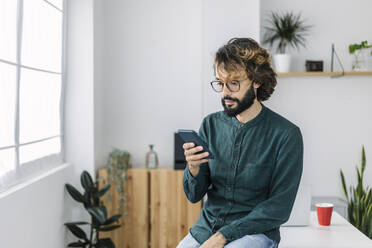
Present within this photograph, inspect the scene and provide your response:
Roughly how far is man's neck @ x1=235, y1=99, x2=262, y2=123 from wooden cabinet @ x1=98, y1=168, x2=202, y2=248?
1.60 meters

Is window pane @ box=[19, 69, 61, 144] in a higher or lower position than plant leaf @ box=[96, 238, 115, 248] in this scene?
higher

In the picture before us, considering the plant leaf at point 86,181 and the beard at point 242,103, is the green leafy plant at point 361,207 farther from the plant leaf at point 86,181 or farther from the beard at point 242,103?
the plant leaf at point 86,181

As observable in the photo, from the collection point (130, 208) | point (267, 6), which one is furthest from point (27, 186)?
point (267, 6)

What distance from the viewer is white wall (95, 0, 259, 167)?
384 centimetres

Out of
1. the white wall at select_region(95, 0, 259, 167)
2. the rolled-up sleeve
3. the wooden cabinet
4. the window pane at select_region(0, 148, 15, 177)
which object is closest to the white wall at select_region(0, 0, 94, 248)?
the wooden cabinet

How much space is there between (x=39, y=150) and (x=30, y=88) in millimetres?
456

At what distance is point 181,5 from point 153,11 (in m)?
0.27

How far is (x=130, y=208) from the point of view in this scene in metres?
3.57

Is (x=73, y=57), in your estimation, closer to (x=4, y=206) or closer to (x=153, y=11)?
(x=153, y=11)

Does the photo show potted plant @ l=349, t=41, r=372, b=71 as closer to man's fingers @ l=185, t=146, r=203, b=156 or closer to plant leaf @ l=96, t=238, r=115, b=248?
man's fingers @ l=185, t=146, r=203, b=156

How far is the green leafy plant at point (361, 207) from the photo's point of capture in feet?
11.2

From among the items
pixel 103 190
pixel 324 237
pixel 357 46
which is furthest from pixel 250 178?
pixel 357 46

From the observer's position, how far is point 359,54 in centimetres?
379

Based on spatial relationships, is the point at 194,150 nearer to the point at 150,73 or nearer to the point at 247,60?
the point at 247,60
